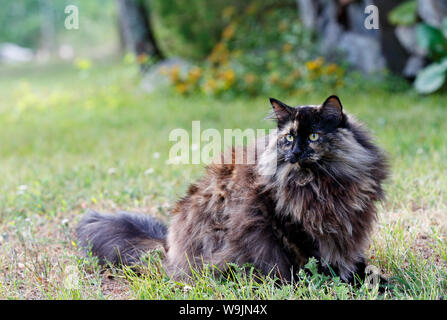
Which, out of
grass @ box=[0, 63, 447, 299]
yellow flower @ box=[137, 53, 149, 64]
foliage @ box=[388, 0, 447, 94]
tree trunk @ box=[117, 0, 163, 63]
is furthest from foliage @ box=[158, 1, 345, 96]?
foliage @ box=[388, 0, 447, 94]

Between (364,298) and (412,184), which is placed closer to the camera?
(364,298)

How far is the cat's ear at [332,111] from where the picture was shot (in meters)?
2.50

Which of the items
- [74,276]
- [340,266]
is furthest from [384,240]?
[74,276]

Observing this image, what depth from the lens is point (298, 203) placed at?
252 cm

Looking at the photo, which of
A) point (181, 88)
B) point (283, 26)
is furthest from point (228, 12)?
point (181, 88)

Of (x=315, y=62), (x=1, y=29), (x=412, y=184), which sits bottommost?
(x=412, y=184)

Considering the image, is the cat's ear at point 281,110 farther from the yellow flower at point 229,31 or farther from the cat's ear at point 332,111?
the yellow flower at point 229,31

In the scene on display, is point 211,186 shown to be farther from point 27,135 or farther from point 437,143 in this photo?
point 27,135

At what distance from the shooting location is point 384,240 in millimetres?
3049

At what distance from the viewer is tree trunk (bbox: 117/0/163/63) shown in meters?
10.6

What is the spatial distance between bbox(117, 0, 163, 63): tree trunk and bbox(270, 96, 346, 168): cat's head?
894 centimetres

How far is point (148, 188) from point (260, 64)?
6106 millimetres

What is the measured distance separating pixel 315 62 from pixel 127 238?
640 cm
